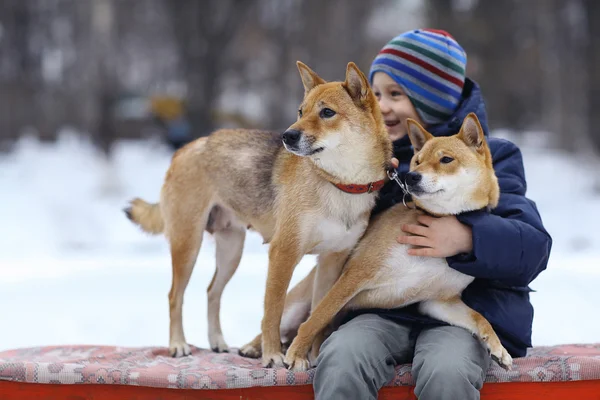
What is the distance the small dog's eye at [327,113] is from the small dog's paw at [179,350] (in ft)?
4.36

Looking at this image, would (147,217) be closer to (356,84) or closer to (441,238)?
(356,84)

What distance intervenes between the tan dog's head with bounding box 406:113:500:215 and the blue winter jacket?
0.07 m

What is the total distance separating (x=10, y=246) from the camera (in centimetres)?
796

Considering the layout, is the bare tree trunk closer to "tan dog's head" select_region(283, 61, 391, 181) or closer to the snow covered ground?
the snow covered ground

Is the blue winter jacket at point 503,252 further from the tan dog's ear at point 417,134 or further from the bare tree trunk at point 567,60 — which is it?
the bare tree trunk at point 567,60

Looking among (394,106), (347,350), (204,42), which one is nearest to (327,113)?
(394,106)

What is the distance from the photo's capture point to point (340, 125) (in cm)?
263

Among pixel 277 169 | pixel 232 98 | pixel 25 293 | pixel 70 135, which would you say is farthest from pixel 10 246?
pixel 232 98

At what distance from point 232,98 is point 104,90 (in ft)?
73.6

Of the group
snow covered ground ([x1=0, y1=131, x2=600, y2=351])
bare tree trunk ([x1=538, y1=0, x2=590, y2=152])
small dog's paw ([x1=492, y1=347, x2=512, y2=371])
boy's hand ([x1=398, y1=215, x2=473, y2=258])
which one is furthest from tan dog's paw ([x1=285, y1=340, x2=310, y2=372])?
bare tree trunk ([x1=538, y1=0, x2=590, y2=152])

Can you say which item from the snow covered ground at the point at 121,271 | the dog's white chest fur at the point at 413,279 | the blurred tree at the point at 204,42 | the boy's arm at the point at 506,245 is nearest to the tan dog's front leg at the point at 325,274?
the dog's white chest fur at the point at 413,279

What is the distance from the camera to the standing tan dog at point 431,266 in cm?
248

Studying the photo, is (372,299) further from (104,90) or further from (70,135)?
(70,135)

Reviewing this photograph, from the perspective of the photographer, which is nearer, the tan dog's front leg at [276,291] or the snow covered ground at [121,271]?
the tan dog's front leg at [276,291]
